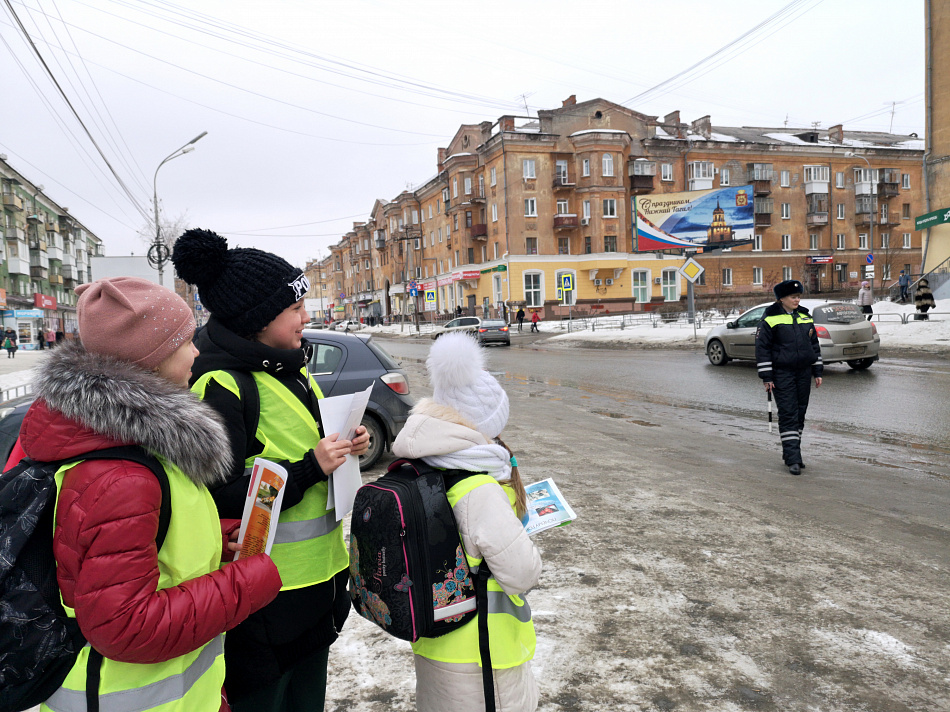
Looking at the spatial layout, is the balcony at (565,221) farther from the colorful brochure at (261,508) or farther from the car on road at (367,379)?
the colorful brochure at (261,508)

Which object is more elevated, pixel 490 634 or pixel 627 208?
pixel 627 208

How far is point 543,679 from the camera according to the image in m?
2.72

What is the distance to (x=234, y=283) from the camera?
1995 mm

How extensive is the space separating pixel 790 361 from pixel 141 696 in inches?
259

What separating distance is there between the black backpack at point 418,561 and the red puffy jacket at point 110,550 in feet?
1.88

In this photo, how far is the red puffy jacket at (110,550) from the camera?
4.02 ft

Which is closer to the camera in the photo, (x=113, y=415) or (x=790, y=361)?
(x=113, y=415)

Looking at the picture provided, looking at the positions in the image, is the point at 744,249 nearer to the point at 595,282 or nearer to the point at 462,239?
the point at 595,282

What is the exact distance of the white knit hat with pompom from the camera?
1.97 m

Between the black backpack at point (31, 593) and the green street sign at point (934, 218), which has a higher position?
the green street sign at point (934, 218)

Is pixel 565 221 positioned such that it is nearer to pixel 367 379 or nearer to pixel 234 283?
pixel 367 379


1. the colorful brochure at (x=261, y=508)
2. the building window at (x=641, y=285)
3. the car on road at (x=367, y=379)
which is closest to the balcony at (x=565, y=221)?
the building window at (x=641, y=285)

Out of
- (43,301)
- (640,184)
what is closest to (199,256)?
(640,184)

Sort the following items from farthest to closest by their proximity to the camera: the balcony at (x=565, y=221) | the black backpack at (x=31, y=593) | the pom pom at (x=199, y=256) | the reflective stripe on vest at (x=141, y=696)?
the balcony at (x=565, y=221) < the pom pom at (x=199, y=256) < the reflective stripe on vest at (x=141, y=696) < the black backpack at (x=31, y=593)
